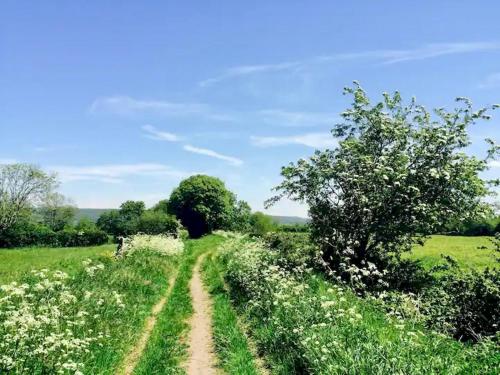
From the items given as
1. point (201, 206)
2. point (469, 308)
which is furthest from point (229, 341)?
point (201, 206)

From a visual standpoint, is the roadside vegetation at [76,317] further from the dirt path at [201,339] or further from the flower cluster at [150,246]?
the flower cluster at [150,246]

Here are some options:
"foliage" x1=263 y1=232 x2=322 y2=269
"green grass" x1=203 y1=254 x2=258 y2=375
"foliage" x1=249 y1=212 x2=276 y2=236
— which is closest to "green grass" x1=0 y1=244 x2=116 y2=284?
"green grass" x1=203 y1=254 x2=258 y2=375

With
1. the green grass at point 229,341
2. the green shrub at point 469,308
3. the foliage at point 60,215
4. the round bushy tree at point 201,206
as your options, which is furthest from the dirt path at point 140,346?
the foliage at point 60,215

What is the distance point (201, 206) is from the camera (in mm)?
81000

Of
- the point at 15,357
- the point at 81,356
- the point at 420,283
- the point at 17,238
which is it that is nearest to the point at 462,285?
the point at 420,283

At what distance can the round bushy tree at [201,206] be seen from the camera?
3211 inches

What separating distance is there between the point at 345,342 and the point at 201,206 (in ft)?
236

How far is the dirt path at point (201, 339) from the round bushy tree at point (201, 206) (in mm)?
59576

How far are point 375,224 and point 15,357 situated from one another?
1707cm

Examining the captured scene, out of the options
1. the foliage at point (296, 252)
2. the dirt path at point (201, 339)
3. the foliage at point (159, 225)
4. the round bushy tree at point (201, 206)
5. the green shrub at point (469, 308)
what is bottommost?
the dirt path at point (201, 339)

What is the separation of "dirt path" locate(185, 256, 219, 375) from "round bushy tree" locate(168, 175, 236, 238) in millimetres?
59576

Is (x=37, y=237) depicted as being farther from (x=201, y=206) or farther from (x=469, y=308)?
(x=469, y=308)

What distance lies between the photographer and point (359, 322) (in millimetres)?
11594

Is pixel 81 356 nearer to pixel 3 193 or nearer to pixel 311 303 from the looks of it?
pixel 311 303
